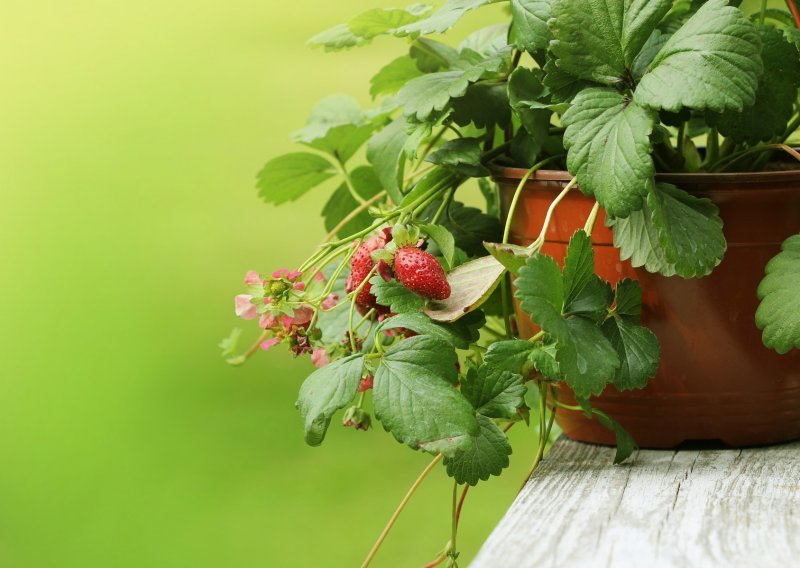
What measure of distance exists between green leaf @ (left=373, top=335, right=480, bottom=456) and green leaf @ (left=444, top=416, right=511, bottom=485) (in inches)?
2.3

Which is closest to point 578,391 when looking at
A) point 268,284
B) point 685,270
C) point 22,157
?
point 685,270

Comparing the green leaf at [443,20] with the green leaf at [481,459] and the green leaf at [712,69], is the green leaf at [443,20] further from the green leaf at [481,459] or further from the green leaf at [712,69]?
the green leaf at [481,459]

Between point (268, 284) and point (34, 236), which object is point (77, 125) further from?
point (268, 284)

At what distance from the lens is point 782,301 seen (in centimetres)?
67

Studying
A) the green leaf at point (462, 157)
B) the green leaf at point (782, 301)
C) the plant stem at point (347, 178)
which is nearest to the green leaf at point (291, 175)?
the plant stem at point (347, 178)

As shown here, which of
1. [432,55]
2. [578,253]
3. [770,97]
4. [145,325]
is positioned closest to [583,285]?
[578,253]

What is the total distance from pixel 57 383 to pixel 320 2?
90cm

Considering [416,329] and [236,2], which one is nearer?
[416,329]

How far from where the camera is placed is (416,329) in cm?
67

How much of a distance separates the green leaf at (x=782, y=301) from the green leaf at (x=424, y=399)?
0.22 meters

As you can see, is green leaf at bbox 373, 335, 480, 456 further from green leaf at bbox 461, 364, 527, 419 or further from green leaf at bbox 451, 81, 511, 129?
green leaf at bbox 451, 81, 511, 129

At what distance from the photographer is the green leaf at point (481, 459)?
26.7 inches


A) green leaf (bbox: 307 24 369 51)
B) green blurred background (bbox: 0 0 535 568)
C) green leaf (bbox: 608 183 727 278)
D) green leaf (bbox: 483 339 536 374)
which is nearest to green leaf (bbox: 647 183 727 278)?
green leaf (bbox: 608 183 727 278)

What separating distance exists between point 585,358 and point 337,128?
42 centimetres
